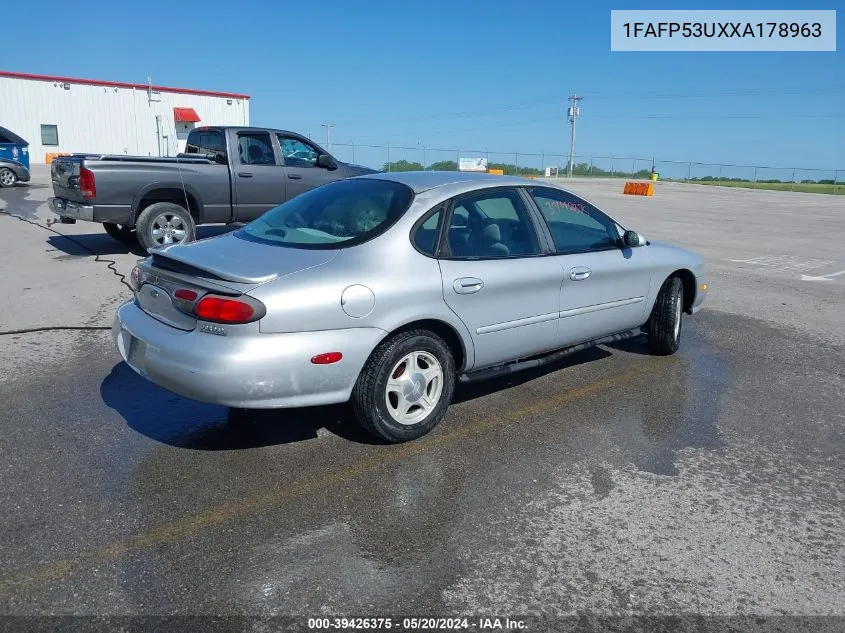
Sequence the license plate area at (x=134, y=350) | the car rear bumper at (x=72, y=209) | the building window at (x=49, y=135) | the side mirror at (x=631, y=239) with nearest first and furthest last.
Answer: the license plate area at (x=134, y=350) < the side mirror at (x=631, y=239) < the car rear bumper at (x=72, y=209) < the building window at (x=49, y=135)

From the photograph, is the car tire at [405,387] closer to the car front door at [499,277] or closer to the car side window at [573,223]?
the car front door at [499,277]

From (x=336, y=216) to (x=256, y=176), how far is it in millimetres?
6432

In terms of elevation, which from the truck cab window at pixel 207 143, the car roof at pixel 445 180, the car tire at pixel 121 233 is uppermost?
the truck cab window at pixel 207 143

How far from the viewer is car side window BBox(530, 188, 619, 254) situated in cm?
485

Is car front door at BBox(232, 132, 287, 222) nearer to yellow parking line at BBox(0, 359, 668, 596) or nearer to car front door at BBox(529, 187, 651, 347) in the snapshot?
Answer: car front door at BBox(529, 187, 651, 347)

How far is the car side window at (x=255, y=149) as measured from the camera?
33.9 ft

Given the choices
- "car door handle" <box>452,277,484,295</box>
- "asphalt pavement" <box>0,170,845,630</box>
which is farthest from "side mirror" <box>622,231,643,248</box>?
"car door handle" <box>452,277,484,295</box>

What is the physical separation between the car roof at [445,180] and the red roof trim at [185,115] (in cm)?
4182

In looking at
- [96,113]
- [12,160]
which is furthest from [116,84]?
[12,160]

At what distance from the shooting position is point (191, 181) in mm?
9711

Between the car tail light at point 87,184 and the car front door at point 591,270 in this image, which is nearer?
the car front door at point 591,270

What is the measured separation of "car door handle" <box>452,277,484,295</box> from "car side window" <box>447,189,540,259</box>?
6.4 inches

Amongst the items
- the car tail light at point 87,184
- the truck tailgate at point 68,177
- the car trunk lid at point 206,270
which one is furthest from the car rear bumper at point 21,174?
the car trunk lid at point 206,270

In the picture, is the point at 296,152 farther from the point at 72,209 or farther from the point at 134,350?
the point at 134,350
